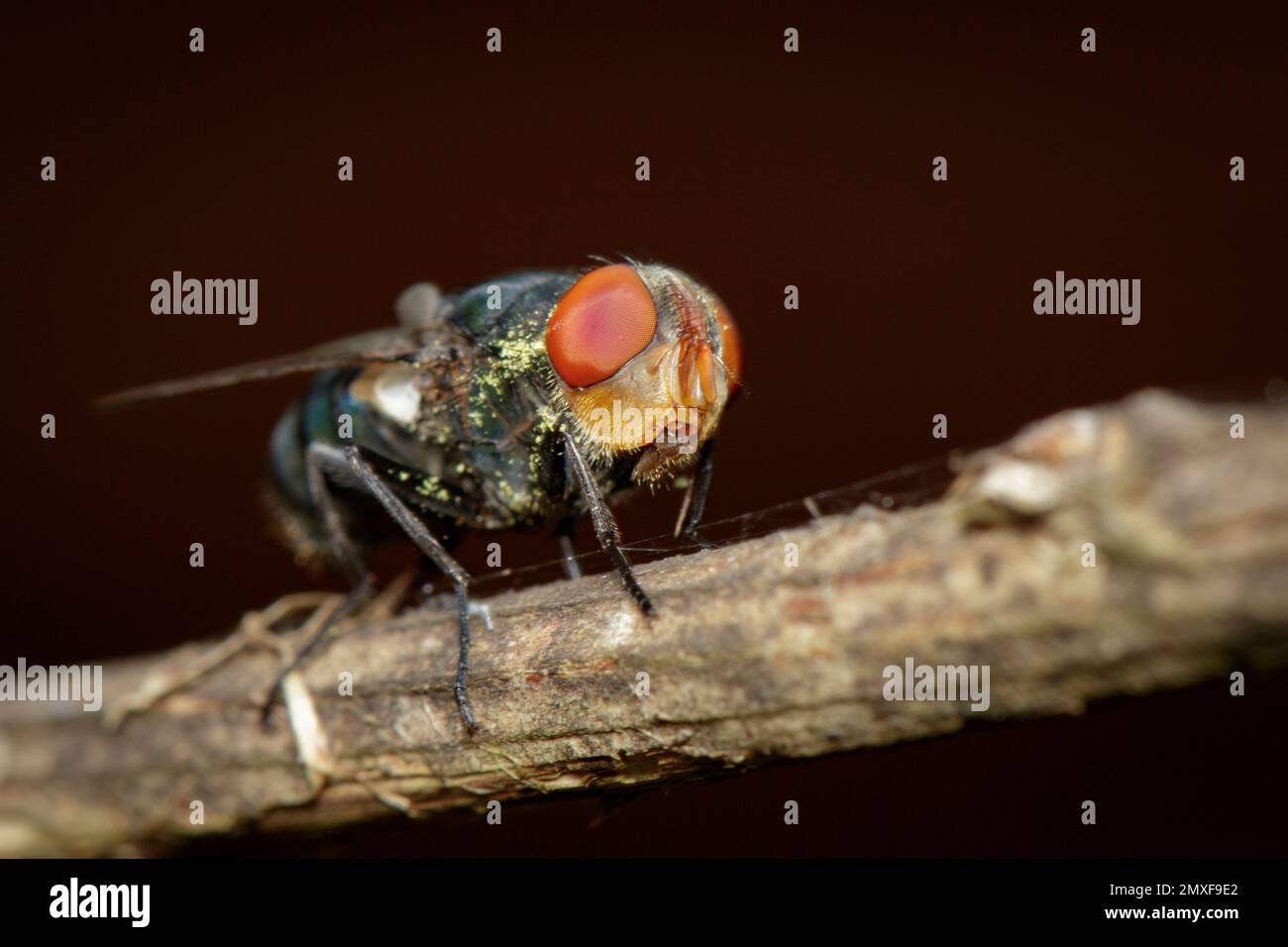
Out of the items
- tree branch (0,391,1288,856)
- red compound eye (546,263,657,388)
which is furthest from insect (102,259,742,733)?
tree branch (0,391,1288,856)

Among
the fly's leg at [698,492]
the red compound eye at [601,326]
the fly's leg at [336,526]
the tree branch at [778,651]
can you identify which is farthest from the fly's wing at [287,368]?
the fly's leg at [698,492]

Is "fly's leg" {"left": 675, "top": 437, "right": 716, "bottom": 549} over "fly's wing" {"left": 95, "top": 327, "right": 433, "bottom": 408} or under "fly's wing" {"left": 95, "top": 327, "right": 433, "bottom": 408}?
under

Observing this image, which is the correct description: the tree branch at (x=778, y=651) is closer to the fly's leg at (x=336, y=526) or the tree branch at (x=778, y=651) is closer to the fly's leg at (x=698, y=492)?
Answer: the fly's leg at (x=336, y=526)

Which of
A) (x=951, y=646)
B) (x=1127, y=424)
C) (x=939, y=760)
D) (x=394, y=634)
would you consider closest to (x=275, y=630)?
(x=394, y=634)

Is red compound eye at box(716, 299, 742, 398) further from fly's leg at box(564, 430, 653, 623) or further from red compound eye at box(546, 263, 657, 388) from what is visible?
fly's leg at box(564, 430, 653, 623)

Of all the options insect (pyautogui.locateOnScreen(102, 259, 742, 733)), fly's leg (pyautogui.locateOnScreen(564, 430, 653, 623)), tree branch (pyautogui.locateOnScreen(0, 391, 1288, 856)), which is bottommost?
tree branch (pyautogui.locateOnScreen(0, 391, 1288, 856))

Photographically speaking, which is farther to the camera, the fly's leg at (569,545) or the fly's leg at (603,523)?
the fly's leg at (569,545)

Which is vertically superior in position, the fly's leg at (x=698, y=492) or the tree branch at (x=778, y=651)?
the fly's leg at (x=698, y=492)
